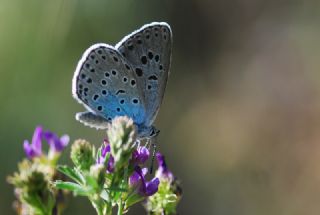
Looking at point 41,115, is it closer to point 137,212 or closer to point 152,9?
point 137,212

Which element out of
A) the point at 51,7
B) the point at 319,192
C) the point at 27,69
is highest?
the point at 51,7


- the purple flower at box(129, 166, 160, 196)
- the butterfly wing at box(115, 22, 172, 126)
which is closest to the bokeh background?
the butterfly wing at box(115, 22, 172, 126)

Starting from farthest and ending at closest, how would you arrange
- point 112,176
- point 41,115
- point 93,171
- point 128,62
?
point 41,115 < point 128,62 < point 112,176 < point 93,171

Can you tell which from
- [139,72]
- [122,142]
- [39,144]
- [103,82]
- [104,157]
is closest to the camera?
[122,142]

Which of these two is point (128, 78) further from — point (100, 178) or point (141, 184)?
point (100, 178)

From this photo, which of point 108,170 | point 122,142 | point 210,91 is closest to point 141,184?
point 108,170

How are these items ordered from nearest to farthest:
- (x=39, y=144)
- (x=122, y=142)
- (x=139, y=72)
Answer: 1. (x=122, y=142)
2. (x=39, y=144)
3. (x=139, y=72)

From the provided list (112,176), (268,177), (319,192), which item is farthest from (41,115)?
(112,176)
